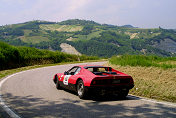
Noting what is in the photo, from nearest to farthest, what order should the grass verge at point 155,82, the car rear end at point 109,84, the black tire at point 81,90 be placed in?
the car rear end at point 109,84 < the black tire at point 81,90 < the grass verge at point 155,82

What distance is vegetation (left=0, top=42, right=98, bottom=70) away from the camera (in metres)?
20.1

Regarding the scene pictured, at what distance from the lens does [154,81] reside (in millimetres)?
9805

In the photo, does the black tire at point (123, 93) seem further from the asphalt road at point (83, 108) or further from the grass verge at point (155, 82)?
the grass verge at point (155, 82)

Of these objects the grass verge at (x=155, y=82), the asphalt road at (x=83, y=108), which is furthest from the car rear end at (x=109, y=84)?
the grass verge at (x=155, y=82)

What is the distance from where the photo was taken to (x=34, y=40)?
189000 millimetres

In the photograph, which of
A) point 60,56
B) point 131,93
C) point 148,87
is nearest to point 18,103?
point 131,93

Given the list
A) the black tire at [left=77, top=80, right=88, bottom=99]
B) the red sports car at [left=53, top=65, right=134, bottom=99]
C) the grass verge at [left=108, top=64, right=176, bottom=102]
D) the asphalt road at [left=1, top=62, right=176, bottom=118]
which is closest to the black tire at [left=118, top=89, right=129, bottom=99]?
the red sports car at [left=53, top=65, right=134, bottom=99]

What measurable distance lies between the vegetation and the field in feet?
35.4

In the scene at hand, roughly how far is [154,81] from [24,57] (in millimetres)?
16164

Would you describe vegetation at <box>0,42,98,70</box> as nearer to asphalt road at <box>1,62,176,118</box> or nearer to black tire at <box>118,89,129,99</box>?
asphalt road at <box>1,62,176,118</box>

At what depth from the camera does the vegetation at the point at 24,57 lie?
65.8 feet

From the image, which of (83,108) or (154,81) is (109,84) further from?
(154,81)

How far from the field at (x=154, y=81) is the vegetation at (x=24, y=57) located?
35.4 feet

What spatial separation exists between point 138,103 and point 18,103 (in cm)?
357
